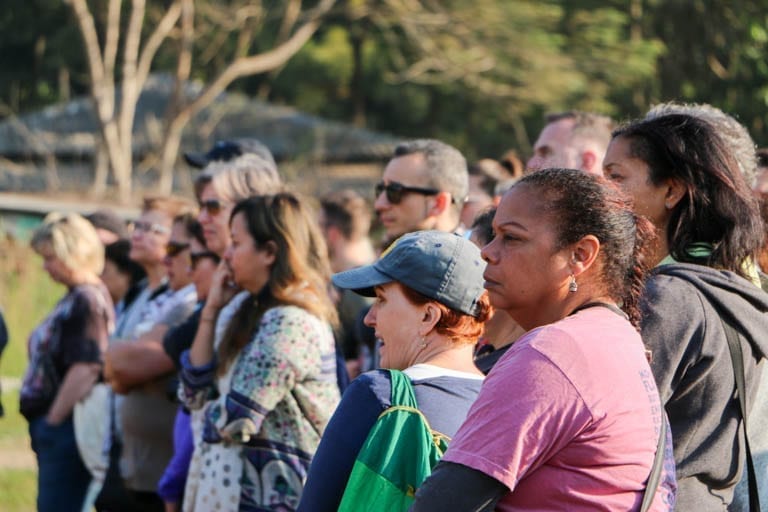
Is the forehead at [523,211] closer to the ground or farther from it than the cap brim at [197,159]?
farther from it

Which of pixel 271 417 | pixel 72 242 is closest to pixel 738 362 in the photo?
pixel 271 417

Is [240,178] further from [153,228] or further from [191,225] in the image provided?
[153,228]

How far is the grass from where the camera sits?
860 centimetres

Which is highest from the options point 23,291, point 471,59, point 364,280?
point 364,280

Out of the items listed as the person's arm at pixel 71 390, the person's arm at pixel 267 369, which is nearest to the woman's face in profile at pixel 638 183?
the person's arm at pixel 267 369

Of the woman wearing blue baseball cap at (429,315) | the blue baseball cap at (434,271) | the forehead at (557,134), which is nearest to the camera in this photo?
the woman wearing blue baseball cap at (429,315)

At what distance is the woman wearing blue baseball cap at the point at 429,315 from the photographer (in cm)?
276

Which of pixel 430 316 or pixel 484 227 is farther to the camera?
pixel 484 227

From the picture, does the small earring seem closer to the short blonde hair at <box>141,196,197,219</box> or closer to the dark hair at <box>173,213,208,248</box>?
the dark hair at <box>173,213,208,248</box>

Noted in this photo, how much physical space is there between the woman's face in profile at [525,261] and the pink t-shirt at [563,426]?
0.59 feet

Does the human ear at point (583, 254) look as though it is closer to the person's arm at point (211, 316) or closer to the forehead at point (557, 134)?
the person's arm at point (211, 316)

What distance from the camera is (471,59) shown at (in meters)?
26.6

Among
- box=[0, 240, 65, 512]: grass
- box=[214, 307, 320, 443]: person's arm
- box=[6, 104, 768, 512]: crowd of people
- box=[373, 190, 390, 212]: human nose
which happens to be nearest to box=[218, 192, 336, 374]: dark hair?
box=[6, 104, 768, 512]: crowd of people

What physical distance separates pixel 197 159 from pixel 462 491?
4278 mm
